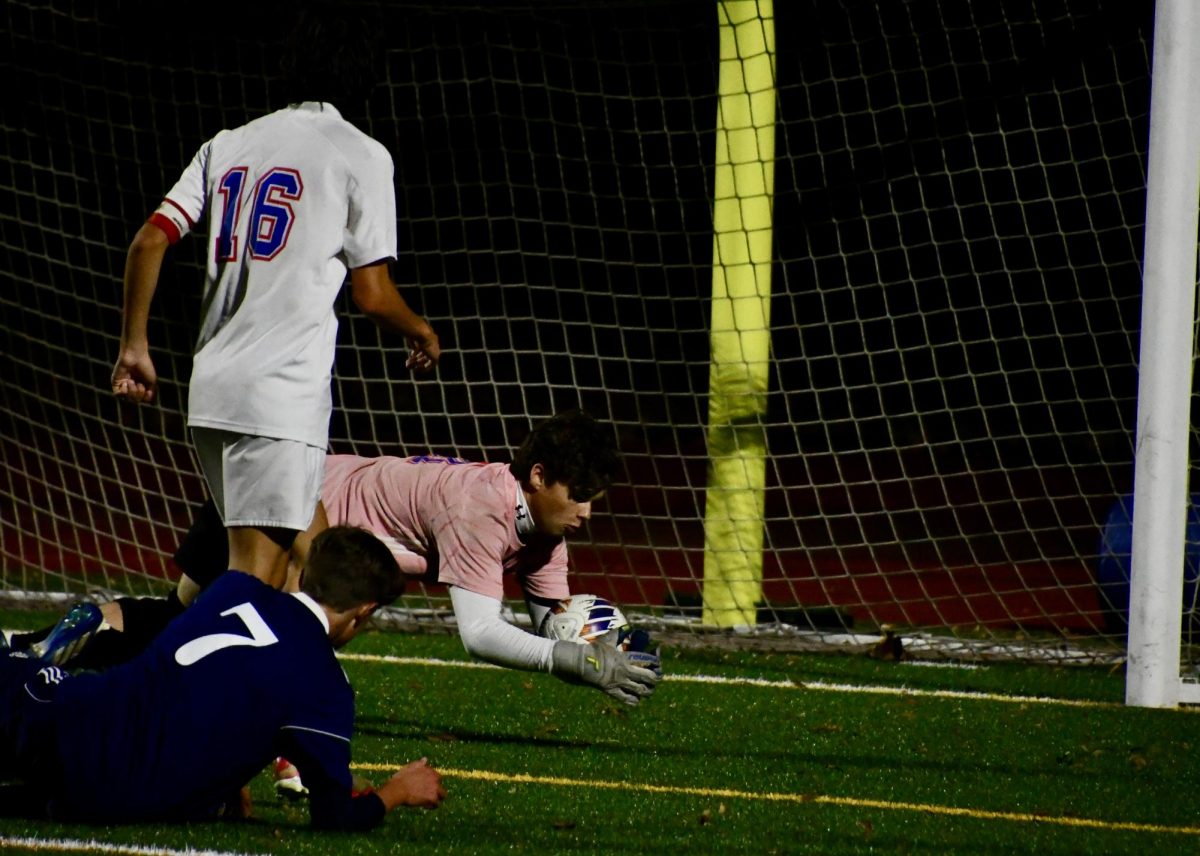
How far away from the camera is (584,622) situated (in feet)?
14.3

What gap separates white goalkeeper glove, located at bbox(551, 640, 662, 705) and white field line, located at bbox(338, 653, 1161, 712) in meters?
1.45

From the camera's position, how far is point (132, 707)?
112 inches

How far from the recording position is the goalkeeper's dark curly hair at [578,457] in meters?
4.18

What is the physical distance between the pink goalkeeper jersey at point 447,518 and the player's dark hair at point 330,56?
1.17 m

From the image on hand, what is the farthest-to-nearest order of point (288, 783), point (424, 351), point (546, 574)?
1. point (546, 574)
2. point (424, 351)
3. point (288, 783)

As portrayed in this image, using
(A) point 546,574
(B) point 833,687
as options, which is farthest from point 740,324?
(A) point 546,574

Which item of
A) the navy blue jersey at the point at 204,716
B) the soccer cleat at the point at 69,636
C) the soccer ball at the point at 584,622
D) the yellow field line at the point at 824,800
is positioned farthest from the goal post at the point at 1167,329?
the soccer cleat at the point at 69,636

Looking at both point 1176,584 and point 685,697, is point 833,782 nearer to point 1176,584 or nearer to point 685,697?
point 685,697

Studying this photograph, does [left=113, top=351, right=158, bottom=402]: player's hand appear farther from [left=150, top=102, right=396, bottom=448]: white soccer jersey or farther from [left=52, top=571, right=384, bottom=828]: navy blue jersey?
[left=52, top=571, right=384, bottom=828]: navy blue jersey

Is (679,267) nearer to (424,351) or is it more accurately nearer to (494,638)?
(494,638)

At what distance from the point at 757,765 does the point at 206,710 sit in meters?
1.73

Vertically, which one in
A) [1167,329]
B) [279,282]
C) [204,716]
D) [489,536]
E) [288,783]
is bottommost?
[288,783]

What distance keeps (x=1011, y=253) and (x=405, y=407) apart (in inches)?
282

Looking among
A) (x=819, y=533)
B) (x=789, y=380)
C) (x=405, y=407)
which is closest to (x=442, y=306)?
(x=405, y=407)
